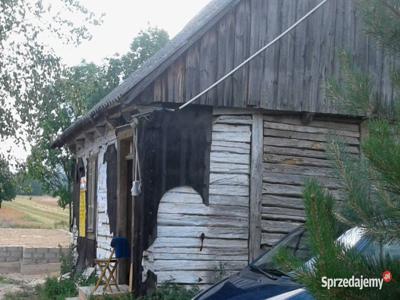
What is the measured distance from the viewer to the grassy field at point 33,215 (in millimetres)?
33959

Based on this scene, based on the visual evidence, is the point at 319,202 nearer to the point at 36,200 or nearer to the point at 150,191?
the point at 150,191

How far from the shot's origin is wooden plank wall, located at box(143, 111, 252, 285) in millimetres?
8570

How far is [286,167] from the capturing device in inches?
361

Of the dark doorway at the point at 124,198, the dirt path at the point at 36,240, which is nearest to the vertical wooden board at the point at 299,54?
the dark doorway at the point at 124,198

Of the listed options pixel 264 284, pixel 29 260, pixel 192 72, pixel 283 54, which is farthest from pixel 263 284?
pixel 29 260

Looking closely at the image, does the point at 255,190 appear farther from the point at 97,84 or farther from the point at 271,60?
the point at 97,84

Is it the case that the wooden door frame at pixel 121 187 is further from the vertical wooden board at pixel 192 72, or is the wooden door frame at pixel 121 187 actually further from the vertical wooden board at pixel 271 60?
the vertical wooden board at pixel 271 60

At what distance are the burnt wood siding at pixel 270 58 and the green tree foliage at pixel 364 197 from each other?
552 cm

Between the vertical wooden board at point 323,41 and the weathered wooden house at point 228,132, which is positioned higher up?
the vertical wooden board at point 323,41

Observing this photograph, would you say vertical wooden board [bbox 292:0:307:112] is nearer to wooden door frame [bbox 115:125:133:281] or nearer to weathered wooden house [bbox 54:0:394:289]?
weathered wooden house [bbox 54:0:394:289]

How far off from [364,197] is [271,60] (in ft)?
21.6

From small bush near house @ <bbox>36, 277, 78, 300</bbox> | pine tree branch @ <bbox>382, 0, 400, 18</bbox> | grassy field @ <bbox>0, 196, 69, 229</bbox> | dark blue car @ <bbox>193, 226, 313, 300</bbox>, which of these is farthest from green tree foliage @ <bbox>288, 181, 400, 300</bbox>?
grassy field @ <bbox>0, 196, 69, 229</bbox>

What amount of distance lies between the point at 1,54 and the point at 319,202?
8.44 metres

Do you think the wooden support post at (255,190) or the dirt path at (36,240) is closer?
the wooden support post at (255,190)
